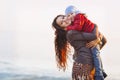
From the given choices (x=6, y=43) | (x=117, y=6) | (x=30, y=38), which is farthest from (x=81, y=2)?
(x=6, y=43)

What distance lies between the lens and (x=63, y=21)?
301cm

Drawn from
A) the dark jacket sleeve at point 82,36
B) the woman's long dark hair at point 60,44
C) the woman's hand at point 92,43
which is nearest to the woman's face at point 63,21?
the woman's long dark hair at point 60,44

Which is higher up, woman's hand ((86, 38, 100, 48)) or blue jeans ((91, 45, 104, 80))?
woman's hand ((86, 38, 100, 48))

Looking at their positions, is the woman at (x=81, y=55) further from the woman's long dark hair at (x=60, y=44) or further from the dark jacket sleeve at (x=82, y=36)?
the woman's long dark hair at (x=60, y=44)

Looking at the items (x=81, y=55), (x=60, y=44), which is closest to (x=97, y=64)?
(x=81, y=55)

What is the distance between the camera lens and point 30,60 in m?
3.59

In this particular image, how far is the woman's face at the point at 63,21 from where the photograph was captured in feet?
9.81

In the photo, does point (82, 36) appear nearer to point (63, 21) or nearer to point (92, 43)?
point (92, 43)

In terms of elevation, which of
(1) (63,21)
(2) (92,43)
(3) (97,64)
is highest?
(1) (63,21)

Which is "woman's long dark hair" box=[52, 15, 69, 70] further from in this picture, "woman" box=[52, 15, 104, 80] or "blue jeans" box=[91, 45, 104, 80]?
"blue jeans" box=[91, 45, 104, 80]

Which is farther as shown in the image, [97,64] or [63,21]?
[63,21]

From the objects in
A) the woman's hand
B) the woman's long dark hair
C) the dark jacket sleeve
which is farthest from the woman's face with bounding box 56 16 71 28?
the woman's hand

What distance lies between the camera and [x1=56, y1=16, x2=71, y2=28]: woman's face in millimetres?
2989

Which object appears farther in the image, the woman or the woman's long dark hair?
the woman's long dark hair
